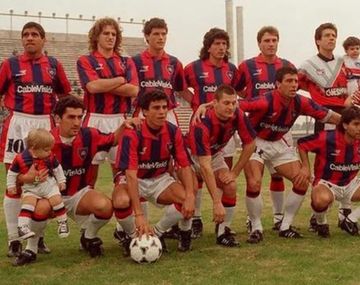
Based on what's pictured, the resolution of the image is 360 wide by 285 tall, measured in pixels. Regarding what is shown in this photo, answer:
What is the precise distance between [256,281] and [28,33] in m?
2.80

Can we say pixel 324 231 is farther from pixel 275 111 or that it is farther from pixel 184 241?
pixel 184 241

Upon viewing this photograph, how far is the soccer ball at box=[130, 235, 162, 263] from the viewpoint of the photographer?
462cm

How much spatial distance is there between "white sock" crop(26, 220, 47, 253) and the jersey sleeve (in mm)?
743

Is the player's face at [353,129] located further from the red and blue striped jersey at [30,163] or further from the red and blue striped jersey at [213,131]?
the red and blue striped jersey at [30,163]

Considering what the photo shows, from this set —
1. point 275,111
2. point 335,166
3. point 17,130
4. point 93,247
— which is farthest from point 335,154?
point 17,130

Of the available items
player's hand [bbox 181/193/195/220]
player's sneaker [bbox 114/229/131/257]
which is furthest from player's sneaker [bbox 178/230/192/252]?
player's sneaker [bbox 114/229/131/257]

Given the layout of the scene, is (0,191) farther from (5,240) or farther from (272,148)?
(272,148)

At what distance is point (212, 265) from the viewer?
4.56 meters

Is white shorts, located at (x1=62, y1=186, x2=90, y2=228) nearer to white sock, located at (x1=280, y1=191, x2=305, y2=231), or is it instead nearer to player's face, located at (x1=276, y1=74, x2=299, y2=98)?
white sock, located at (x1=280, y1=191, x2=305, y2=231)

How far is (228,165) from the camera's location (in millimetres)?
5855

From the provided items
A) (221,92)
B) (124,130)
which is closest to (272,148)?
(221,92)

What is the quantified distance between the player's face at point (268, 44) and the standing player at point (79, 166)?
71.8 inches

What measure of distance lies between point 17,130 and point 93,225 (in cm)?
107

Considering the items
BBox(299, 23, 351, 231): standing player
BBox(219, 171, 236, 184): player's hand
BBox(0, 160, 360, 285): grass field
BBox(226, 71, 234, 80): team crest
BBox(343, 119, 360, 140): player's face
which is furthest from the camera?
BBox(299, 23, 351, 231): standing player
